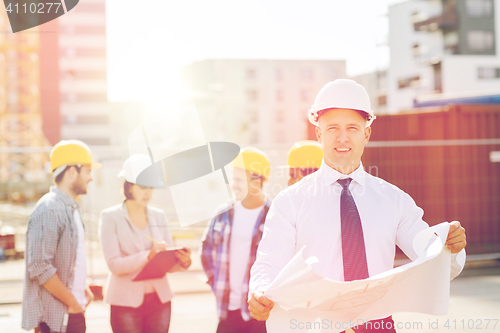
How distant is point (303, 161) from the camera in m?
3.72

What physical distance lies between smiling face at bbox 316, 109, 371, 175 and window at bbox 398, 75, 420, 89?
155 feet

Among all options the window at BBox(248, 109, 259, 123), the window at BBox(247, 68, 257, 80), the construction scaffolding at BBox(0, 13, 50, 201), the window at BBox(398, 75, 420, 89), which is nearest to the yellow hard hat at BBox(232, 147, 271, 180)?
the window at BBox(398, 75, 420, 89)

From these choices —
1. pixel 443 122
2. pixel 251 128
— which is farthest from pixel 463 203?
pixel 251 128

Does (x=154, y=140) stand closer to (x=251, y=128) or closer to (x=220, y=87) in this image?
(x=220, y=87)

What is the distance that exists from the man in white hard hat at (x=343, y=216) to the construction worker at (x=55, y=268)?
72.2 inches

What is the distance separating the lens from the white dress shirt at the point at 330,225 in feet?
6.85

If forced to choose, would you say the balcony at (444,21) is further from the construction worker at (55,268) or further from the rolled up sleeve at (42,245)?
the rolled up sleeve at (42,245)

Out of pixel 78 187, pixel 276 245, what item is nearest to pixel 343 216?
pixel 276 245

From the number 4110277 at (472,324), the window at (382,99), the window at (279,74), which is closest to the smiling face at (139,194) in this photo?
the number 4110277 at (472,324)

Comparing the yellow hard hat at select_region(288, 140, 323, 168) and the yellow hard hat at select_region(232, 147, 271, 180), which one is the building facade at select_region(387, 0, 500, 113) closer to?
the yellow hard hat at select_region(232, 147, 271, 180)

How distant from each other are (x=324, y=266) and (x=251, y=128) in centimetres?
6711

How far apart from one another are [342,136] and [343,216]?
0.33m

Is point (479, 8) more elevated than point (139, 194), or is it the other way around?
point (479, 8)

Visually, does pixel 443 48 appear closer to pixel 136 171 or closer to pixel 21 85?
pixel 136 171
